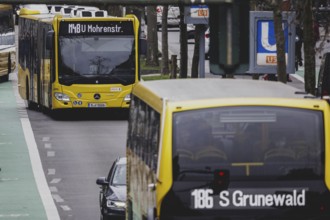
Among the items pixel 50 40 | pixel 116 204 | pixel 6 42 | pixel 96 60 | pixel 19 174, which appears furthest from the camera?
pixel 6 42

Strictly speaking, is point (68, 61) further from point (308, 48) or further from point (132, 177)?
point (132, 177)

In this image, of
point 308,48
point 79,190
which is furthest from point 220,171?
point 79,190

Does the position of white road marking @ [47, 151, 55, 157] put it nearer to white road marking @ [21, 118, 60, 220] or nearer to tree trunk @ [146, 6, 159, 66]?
white road marking @ [21, 118, 60, 220]

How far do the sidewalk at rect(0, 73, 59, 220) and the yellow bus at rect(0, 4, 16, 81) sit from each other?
361 inches

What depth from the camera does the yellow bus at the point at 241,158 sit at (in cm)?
1602

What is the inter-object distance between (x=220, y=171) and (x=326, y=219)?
1.32 metres

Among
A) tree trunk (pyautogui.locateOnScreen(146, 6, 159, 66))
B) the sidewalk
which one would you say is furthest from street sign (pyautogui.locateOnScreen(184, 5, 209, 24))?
tree trunk (pyautogui.locateOnScreen(146, 6, 159, 66))

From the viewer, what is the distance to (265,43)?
34.5 meters

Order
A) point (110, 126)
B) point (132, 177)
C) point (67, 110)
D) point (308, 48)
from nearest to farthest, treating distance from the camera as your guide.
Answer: point (132, 177)
point (308, 48)
point (110, 126)
point (67, 110)

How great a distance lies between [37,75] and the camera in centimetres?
4709

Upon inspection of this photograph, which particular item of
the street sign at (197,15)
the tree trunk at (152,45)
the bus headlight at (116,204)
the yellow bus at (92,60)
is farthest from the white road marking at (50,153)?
the tree trunk at (152,45)

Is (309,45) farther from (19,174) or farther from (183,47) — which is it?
(183,47)

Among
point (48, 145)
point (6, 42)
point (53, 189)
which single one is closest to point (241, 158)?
point (53, 189)

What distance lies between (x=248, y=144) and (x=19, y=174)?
18.8m
